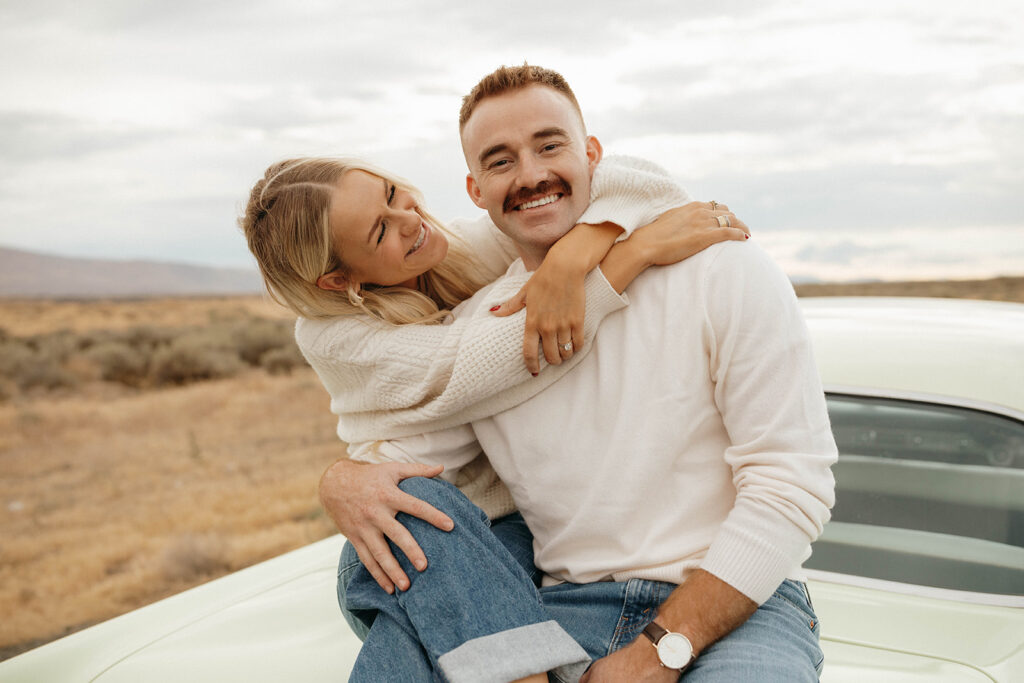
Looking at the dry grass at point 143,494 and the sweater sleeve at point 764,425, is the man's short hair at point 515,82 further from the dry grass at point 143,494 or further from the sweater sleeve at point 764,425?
the dry grass at point 143,494

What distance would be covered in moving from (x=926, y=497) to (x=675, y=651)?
1.02 m

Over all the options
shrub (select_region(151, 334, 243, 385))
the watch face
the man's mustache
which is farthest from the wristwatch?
shrub (select_region(151, 334, 243, 385))

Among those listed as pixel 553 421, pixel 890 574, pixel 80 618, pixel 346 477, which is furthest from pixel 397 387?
pixel 80 618

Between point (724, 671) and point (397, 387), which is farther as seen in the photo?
point (397, 387)

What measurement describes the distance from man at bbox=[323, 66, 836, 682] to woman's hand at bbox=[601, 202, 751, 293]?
0.03 metres

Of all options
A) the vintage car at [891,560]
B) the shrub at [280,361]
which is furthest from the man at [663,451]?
the shrub at [280,361]

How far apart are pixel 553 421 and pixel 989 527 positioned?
115 centimetres

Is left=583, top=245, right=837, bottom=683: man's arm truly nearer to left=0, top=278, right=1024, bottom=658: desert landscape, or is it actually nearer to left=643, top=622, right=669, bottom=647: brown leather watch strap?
left=643, top=622, right=669, bottom=647: brown leather watch strap

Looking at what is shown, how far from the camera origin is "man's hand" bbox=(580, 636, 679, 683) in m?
1.51

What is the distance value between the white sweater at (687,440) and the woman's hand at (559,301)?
11 cm

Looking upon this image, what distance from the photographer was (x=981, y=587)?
76.8 inches

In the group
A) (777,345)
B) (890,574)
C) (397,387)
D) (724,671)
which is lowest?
(890,574)

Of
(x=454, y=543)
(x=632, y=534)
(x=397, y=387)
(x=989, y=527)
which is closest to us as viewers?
(x=454, y=543)

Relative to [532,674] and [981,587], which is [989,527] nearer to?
[981,587]
